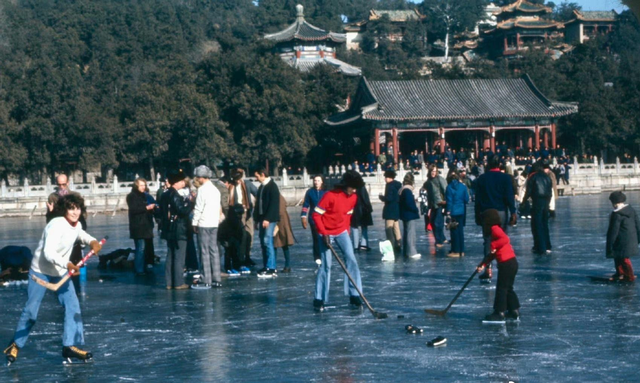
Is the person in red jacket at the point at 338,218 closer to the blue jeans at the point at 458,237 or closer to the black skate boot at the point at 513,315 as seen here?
the black skate boot at the point at 513,315

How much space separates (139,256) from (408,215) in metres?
4.23

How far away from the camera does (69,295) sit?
7664 mm

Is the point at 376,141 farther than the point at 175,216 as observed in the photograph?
Yes

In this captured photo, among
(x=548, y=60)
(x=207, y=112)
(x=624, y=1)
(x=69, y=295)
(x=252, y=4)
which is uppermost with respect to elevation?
(x=252, y=4)

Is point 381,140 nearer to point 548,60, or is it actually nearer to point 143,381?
point 548,60

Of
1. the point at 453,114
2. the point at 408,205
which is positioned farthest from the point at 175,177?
the point at 453,114

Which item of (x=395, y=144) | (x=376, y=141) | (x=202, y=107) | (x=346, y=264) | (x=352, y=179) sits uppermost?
(x=202, y=107)

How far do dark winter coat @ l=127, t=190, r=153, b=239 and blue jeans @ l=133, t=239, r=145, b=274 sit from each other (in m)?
0.31

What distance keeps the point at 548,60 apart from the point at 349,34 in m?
34.3

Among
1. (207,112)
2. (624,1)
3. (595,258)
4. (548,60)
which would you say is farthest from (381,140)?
(624,1)

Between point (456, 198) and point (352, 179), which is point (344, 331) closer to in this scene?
point (352, 179)

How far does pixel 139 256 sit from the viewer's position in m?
14.0

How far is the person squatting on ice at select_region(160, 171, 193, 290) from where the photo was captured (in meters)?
11.9

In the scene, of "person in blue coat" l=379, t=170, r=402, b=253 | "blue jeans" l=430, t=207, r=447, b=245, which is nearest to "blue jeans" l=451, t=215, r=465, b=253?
"person in blue coat" l=379, t=170, r=402, b=253
